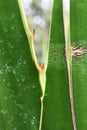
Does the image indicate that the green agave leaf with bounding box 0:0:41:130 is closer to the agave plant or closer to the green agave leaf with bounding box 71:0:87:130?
the agave plant

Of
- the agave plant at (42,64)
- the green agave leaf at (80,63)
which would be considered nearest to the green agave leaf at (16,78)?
the agave plant at (42,64)

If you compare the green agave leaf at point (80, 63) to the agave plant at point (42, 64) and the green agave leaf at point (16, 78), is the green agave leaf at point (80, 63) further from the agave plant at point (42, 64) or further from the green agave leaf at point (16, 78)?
the green agave leaf at point (16, 78)

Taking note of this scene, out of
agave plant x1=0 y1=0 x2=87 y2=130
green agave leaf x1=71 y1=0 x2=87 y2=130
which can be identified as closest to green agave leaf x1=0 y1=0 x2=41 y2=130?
agave plant x1=0 y1=0 x2=87 y2=130

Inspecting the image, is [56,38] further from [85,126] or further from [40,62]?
[85,126]

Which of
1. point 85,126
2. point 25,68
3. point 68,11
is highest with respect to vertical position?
point 68,11

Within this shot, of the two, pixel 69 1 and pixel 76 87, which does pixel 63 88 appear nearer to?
pixel 76 87

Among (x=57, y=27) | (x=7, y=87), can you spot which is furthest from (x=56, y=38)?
(x=7, y=87)

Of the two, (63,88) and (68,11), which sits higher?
(68,11)
